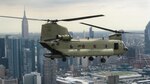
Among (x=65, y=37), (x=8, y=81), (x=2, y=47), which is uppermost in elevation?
(x=2, y=47)

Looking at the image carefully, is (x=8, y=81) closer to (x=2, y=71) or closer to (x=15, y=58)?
(x=2, y=71)

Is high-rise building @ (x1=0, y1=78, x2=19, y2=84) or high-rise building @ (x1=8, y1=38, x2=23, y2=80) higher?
high-rise building @ (x1=8, y1=38, x2=23, y2=80)

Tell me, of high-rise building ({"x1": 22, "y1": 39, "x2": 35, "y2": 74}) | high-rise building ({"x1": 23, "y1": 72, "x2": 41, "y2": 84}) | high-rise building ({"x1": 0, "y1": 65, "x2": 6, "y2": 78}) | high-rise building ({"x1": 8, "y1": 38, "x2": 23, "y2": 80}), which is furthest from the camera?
high-rise building ({"x1": 22, "y1": 39, "x2": 35, "y2": 74})

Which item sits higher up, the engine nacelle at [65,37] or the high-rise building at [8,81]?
the engine nacelle at [65,37]

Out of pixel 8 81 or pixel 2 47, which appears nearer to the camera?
pixel 8 81

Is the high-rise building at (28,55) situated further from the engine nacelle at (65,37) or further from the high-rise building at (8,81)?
the engine nacelle at (65,37)

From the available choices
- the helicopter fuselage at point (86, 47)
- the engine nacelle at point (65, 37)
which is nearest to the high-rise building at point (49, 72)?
the helicopter fuselage at point (86, 47)

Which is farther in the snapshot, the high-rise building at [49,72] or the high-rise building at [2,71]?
the high-rise building at [2,71]

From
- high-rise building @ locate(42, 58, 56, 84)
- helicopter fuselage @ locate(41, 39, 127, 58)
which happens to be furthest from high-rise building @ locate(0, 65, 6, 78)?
helicopter fuselage @ locate(41, 39, 127, 58)

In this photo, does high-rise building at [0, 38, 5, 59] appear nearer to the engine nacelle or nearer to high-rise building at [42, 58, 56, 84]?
high-rise building at [42, 58, 56, 84]

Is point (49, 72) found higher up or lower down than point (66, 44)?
lower down

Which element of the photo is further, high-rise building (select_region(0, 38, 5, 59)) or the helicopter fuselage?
high-rise building (select_region(0, 38, 5, 59))

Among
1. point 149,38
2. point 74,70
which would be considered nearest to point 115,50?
point 74,70

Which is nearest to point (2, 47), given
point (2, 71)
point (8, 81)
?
point (2, 71)
